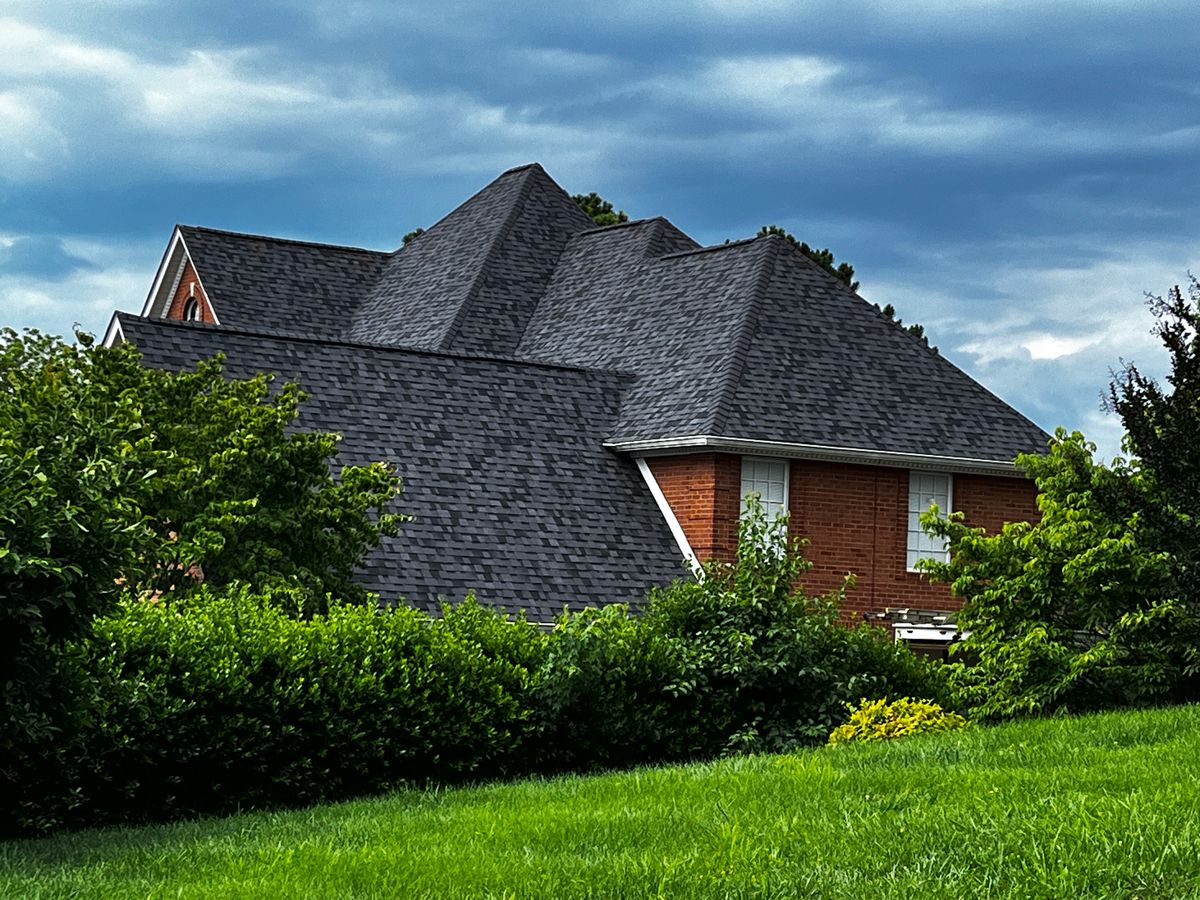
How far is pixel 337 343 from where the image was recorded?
27.5 m

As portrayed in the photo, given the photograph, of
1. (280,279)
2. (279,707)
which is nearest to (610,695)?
(279,707)

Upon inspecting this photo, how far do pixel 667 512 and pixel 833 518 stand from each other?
108 inches

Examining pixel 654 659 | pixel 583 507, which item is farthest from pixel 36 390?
pixel 583 507

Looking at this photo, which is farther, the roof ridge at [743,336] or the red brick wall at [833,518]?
the roof ridge at [743,336]

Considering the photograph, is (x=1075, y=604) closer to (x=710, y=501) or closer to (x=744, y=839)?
(x=710, y=501)

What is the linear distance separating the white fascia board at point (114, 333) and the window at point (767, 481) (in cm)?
995

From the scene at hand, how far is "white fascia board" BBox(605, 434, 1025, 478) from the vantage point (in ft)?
85.8

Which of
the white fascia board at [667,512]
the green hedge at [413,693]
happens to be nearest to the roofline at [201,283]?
the white fascia board at [667,512]

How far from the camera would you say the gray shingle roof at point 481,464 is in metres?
24.7

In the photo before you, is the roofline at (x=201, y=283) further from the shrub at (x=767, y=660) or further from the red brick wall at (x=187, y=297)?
the shrub at (x=767, y=660)

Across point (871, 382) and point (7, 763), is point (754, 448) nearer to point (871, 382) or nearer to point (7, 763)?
point (871, 382)

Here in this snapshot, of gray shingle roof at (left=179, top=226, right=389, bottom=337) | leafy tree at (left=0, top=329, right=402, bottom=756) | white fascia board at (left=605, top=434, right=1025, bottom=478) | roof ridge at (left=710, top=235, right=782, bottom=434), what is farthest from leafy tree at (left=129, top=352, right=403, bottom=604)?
gray shingle roof at (left=179, top=226, right=389, bottom=337)

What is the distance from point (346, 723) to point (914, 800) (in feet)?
21.1

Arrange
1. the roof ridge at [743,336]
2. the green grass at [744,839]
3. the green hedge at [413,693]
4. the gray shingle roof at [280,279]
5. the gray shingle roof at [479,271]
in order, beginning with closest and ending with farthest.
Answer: the green grass at [744,839] < the green hedge at [413,693] < the roof ridge at [743,336] < the gray shingle roof at [479,271] < the gray shingle roof at [280,279]
